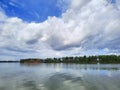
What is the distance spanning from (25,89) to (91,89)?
8193 millimetres

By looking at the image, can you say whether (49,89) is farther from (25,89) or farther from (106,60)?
(106,60)

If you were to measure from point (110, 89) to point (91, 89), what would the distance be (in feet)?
7.58

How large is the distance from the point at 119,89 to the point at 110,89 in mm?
1062

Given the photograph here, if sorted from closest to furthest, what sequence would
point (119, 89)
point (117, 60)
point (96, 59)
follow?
1. point (119, 89)
2. point (117, 60)
3. point (96, 59)

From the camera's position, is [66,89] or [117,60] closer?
[66,89]

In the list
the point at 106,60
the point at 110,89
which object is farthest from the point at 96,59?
→ the point at 110,89

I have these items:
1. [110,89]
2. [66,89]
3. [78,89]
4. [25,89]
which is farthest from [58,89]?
[110,89]

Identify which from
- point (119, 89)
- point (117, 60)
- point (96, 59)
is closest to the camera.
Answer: point (119, 89)

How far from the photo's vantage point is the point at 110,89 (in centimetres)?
2322

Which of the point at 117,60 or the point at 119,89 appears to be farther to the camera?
the point at 117,60

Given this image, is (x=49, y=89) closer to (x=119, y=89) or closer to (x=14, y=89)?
(x=14, y=89)

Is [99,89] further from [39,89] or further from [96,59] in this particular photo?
[96,59]

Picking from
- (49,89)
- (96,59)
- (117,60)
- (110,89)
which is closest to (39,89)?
(49,89)

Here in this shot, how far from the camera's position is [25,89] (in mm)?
23188
